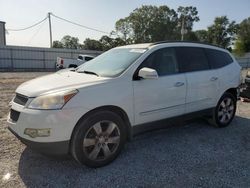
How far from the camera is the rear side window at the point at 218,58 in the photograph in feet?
17.2

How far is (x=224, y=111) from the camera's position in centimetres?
560

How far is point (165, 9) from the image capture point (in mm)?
61875

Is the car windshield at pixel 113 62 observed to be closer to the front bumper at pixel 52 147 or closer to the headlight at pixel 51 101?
the headlight at pixel 51 101

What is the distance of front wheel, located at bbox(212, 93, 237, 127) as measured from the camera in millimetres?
5423

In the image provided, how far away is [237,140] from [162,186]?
2387 mm

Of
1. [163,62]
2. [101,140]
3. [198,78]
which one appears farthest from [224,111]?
[101,140]

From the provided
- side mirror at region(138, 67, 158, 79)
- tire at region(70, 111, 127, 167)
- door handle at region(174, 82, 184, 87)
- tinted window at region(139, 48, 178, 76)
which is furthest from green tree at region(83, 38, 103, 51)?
tire at region(70, 111, 127, 167)

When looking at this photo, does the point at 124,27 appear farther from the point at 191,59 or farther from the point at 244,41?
the point at 191,59

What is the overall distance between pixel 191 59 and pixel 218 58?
974 mm

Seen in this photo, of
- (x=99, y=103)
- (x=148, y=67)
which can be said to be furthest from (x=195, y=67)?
(x=99, y=103)

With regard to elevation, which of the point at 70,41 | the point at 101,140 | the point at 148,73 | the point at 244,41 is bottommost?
the point at 101,140

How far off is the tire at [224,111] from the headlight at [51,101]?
344 cm

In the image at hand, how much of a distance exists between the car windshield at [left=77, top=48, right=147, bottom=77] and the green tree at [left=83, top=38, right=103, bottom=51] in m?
52.5

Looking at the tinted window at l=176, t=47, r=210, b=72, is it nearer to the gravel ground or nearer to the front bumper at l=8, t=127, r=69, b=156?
the gravel ground
